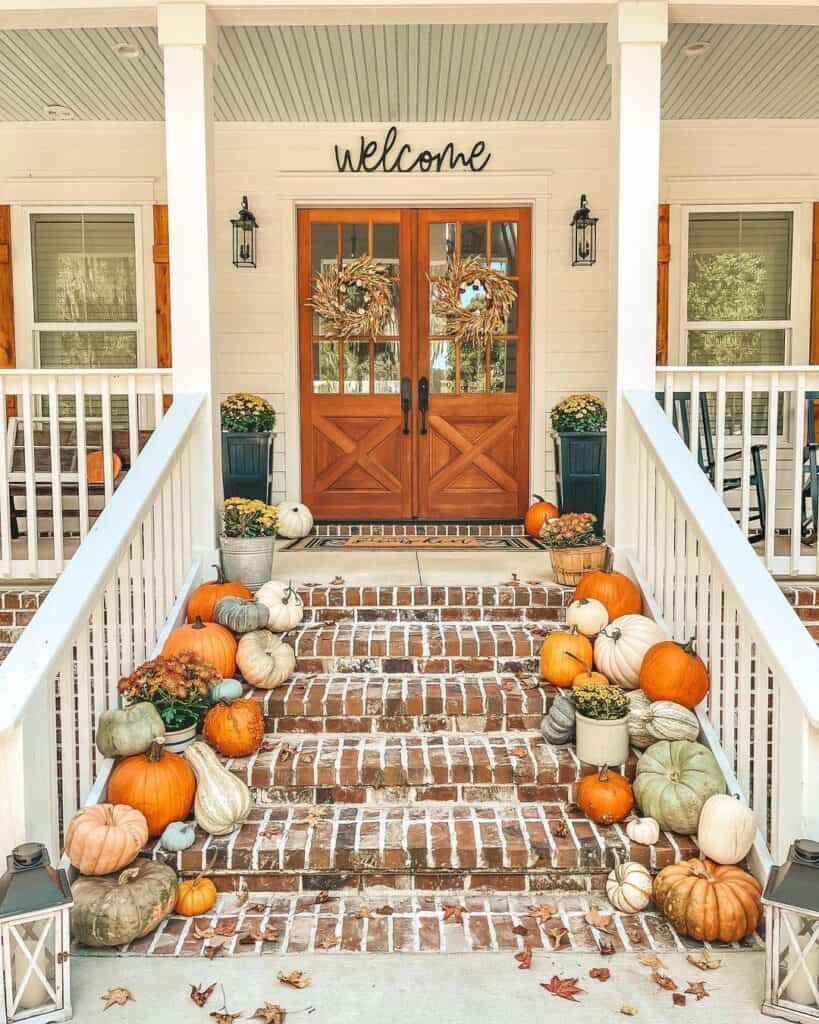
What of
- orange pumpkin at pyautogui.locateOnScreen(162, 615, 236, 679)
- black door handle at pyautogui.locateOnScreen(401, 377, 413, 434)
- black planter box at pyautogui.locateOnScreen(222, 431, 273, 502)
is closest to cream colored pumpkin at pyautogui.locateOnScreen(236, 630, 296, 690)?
orange pumpkin at pyautogui.locateOnScreen(162, 615, 236, 679)

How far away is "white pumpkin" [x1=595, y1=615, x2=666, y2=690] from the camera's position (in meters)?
3.71

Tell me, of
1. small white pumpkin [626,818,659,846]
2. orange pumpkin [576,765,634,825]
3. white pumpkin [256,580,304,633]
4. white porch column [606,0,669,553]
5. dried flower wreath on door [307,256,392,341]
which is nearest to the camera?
small white pumpkin [626,818,659,846]

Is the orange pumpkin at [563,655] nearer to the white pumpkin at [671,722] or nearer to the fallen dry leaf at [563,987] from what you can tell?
the white pumpkin at [671,722]

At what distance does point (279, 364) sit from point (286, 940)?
4398 mm

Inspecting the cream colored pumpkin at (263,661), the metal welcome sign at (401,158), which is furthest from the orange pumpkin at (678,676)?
the metal welcome sign at (401,158)

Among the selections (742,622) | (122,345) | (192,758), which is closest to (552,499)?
(122,345)

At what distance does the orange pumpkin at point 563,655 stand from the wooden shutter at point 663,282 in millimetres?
3166

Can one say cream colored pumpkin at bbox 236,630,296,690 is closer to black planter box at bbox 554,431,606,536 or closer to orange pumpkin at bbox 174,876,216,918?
orange pumpkin at bbox 174,876,216,918

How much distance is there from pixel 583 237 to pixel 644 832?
4363 millimetres

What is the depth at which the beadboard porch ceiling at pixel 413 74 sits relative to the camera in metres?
5.04

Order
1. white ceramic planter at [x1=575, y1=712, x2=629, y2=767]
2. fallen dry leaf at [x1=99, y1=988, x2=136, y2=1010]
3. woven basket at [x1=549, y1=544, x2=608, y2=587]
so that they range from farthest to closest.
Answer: woven basket at [x1=549, y1=544, x2=608, y2=587], white ceramic planter at [x1=575, y1=712, x2=629, y2=767], fallen dry leaf at [x1=99, y1=988, x2=136, y2=1010]

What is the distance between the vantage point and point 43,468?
6.09 m

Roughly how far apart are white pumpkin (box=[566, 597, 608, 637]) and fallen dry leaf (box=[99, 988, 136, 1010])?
2106 millimetres

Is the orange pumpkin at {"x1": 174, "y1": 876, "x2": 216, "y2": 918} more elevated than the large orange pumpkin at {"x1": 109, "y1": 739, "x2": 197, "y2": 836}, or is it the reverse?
the large orange pumpkin at {"x1": 109, "y1": 739, "x2": 197, "y2": 836}
